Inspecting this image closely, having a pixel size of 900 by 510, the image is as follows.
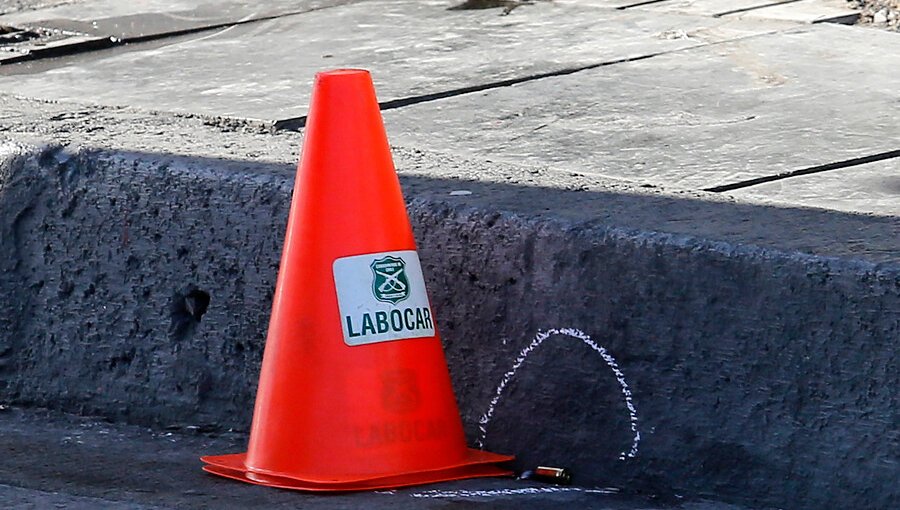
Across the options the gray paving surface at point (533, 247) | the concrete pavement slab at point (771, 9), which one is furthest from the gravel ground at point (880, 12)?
the gray paving surface at point (533, 247)

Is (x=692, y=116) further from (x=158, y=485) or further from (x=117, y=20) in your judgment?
(x=117, y=20)

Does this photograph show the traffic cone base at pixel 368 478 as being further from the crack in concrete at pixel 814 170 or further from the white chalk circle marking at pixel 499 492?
the crack in concrete at pixel 814 170

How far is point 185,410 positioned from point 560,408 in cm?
107

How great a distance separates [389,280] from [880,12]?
3.40 meters

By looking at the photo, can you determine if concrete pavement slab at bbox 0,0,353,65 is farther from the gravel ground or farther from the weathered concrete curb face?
the gravel ground

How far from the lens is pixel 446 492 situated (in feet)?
10.3

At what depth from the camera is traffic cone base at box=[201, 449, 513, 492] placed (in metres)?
3.11

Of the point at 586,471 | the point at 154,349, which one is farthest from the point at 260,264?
the point at 586,471

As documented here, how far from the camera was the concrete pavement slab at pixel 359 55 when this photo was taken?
480cm

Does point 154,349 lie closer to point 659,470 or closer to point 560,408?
point 560,408

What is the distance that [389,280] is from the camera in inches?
126

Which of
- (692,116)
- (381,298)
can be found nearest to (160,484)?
(381,298)

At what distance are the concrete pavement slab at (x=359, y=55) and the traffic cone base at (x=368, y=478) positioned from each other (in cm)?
136

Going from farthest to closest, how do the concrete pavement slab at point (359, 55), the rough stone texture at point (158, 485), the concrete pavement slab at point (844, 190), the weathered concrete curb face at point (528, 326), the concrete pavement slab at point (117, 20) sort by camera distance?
A: the concrete pavement slab at point (117, 20) < the concrete pavement slab at point (359, 55) < the concrete pavement slab at point (844, 190) < the rough stone texture at point (158, 485) < the weathered concrete curb face at point (528, 326)
